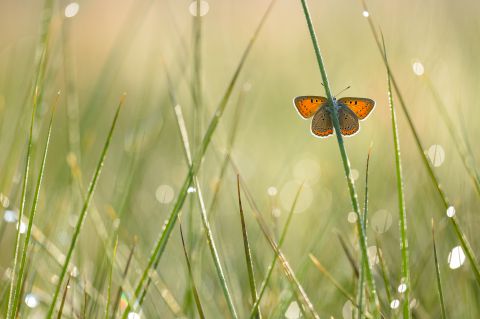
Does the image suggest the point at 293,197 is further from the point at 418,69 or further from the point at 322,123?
the point at 322,123

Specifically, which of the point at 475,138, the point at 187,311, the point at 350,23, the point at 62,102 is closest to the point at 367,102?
the point at 187,311

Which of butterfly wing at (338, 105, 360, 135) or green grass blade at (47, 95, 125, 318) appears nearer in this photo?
green grass blade at (47, 95, 125, 318)

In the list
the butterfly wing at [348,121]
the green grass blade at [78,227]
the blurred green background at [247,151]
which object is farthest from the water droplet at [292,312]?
the green grass blade at [78,227]

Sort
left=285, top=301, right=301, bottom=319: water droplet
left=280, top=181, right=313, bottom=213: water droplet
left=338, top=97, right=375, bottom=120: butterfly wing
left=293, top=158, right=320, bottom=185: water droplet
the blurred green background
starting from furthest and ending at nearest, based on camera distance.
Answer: left=293, top=158, right=320, bottom=185: water droplet
left=280, top=181, right=313, bottom=213: water droplet
left=285, top=301, right=301, bottom=319: water droplet
the blurred green background
left=338, top=97, right=375, bottom=120: butterfly wing

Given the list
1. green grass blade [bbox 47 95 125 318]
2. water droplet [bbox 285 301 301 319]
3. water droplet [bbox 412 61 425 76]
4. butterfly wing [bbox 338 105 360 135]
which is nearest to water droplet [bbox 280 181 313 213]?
Answer: water droplet [bbox 285 301 301 319]

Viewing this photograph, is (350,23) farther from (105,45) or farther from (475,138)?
(475,138)

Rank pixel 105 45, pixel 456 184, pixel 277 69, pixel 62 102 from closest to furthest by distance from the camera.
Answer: pixel 456 184 < pixel 62 102 < pixel 277 69 < pixel 105 45

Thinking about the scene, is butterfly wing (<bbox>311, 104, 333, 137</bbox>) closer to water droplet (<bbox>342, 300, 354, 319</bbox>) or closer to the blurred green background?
the blurred green background
